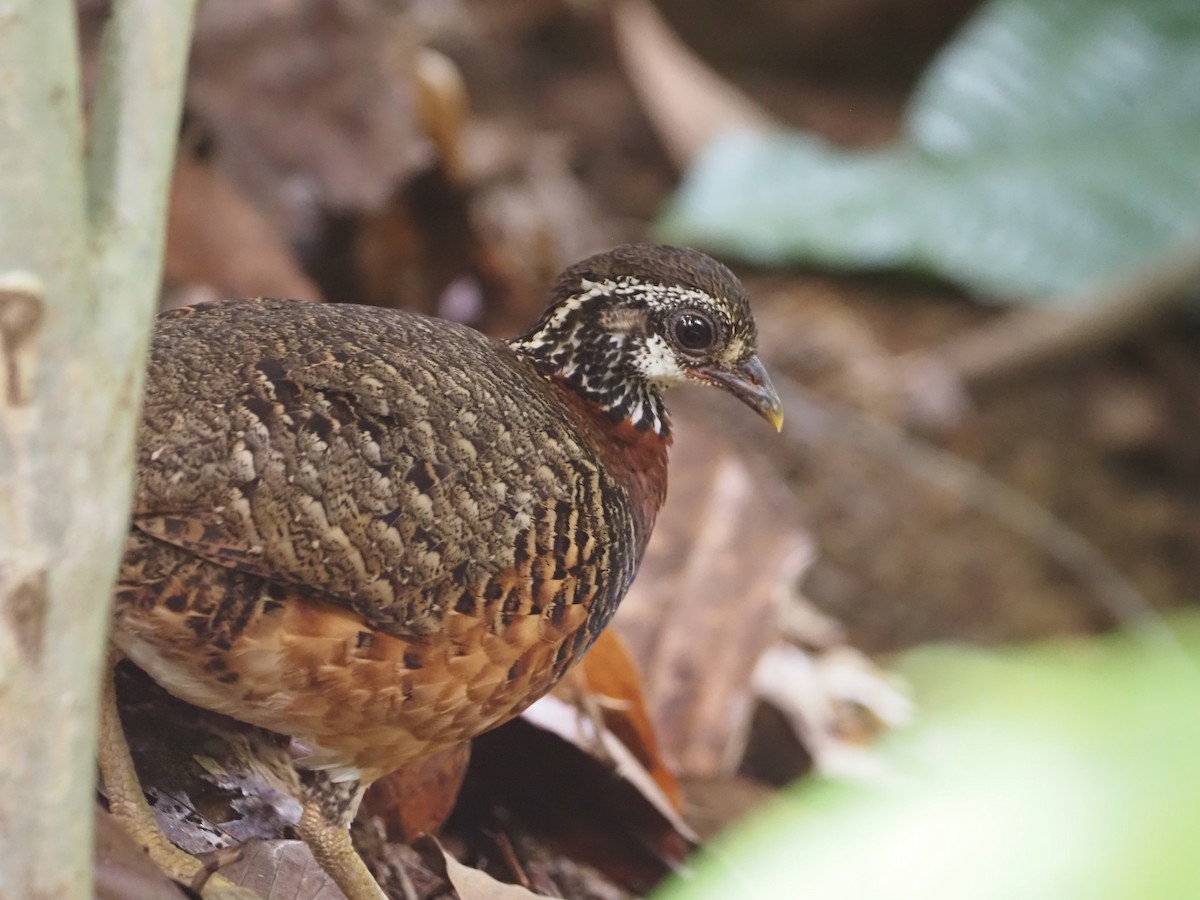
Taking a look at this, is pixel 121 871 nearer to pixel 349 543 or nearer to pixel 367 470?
pixel 349 543

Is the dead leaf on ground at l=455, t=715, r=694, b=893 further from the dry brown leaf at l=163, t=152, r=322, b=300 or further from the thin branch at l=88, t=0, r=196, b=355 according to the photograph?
the dry brown leaf at l=163, t=152, r=322, b=300

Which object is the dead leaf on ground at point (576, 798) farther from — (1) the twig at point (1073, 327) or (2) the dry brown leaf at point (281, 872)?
(1) the twig at point (1073, 327)

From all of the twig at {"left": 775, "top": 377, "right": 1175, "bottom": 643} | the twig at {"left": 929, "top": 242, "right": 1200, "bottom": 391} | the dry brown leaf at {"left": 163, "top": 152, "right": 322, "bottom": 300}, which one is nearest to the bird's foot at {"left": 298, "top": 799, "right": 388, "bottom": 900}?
the dry brown leaf at {"left": 163, "top": 152, "right": 322, "bottom": 300}

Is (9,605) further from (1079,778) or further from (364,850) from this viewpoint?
(364,850)

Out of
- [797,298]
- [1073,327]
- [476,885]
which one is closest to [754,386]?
[476,885]

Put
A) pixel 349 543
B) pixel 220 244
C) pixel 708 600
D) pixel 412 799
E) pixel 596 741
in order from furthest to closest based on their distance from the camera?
pixel 220 244 → pixel 708 600 → pixel 596 741 → pixel 412 799 → pixel 349 543

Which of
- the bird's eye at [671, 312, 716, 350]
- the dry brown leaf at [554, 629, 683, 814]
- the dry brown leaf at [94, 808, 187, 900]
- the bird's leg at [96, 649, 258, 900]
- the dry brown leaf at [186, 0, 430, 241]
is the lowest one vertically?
the dry brown leaf at [94, 808, 187, 900]
